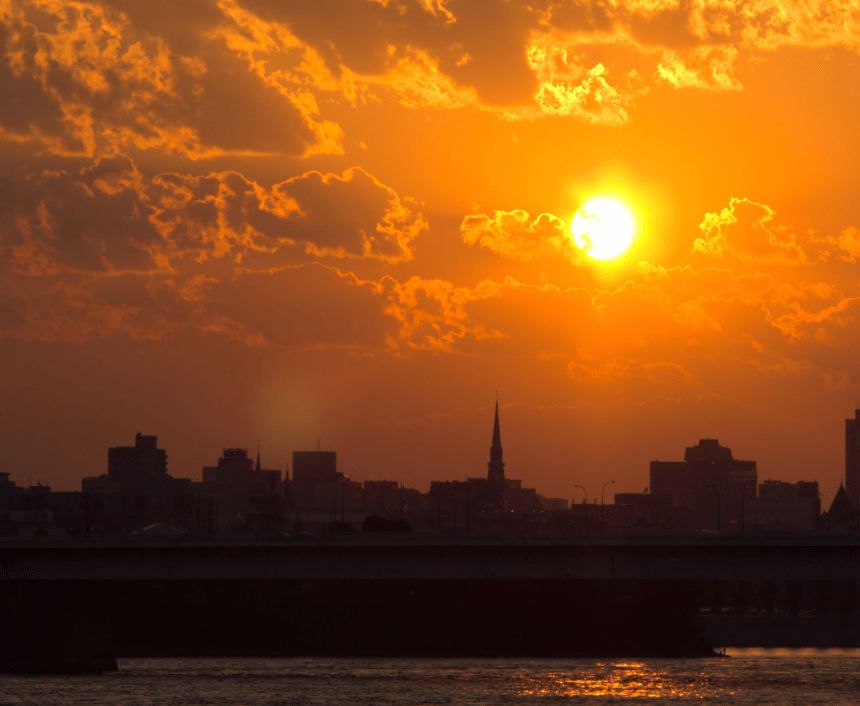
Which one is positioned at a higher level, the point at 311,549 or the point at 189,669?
the point at 311,549

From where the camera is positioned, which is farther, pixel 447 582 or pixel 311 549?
pixel 447 582

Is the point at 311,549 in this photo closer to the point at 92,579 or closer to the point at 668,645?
the point at 92,579

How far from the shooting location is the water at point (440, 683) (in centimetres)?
10444

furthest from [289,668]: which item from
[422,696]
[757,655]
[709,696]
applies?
[757,655]

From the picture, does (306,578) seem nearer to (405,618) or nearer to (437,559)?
(437,559)

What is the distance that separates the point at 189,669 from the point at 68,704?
3520cm

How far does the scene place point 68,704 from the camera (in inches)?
3910

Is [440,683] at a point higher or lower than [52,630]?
lower

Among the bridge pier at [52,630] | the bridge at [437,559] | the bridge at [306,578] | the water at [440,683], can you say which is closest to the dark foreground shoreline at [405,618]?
the bridge at [306,578]

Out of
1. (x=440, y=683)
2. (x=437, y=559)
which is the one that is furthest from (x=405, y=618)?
(x=440, y=683)

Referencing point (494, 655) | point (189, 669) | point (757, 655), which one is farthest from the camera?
point (757, 655)

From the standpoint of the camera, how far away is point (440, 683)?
386 ft

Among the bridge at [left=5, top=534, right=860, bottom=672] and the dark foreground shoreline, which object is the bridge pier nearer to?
the bridge at [left=5, top=534, right=860, bottom=672]

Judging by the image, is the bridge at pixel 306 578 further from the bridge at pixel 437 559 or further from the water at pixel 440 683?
the water at pixel 440 683
